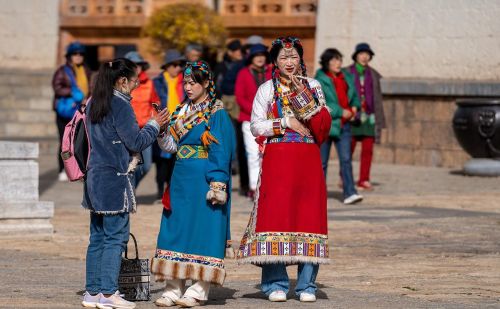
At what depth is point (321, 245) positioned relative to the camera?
9750 millimetres

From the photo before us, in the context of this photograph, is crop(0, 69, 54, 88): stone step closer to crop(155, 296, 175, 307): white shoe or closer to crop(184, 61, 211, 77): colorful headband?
crop(184, 61, 211, 77): colorful headband

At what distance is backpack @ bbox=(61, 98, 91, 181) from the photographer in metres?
9.40

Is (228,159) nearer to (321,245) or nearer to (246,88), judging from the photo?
(321,245)

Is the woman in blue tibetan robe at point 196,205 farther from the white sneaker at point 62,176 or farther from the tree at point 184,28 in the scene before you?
the tree at point 184,28

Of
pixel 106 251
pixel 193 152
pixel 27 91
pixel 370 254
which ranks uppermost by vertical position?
pixel 193 152

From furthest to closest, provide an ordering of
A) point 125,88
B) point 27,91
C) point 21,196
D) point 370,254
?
1. point 27,91
2. point 21,196
3. point 370,254
4. point 125,88

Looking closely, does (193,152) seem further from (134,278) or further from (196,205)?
(134,278)

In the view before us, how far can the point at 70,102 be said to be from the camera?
19.0 metres

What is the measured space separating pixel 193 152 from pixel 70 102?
374 inches

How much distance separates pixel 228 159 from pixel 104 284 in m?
1.11

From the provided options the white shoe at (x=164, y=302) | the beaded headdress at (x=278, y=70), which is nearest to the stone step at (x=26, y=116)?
the beaded headdress at (x=278, y=70)

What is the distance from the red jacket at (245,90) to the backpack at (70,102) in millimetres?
2917

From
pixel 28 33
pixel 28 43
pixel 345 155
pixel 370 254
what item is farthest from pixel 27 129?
pixel 370 254

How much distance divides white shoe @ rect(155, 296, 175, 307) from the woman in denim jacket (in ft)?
0.70
